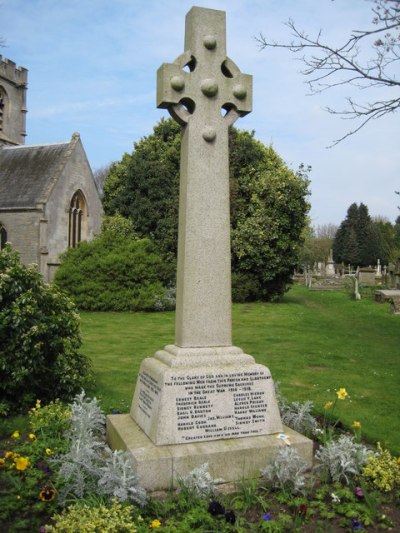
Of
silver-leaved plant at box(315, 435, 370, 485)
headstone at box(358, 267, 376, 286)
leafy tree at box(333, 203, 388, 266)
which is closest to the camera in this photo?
silver-leaved plant at box(315, 435, 370, 485)

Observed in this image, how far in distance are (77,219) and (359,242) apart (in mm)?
46152

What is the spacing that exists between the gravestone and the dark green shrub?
63.0 inches

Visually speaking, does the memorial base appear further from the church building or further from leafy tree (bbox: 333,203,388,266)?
leafy tree (bbox: 333,203,388,266)

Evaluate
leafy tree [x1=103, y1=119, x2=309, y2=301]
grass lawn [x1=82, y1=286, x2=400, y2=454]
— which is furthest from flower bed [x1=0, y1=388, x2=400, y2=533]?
leafy tree [x1=103, y1=119, x2=309, y2=301]

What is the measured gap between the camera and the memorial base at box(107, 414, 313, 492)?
13.0 feet

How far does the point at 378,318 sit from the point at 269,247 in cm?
634

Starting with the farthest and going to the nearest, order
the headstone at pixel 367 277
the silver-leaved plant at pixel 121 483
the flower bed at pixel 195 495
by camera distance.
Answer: the headstone at pixel 367 277, the silver-leaved plant at pixel 121 483, the flower bed at pixel 195 495

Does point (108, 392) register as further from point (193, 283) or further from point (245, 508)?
point (245, 508)

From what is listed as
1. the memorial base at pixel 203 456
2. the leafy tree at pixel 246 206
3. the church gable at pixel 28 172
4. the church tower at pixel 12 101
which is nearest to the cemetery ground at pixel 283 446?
the memorial base at pixel 203 456

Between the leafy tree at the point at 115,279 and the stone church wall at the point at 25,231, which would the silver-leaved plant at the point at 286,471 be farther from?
the stone church wall at the point at 25,231

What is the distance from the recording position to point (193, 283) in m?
4.66

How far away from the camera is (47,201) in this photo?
89.9 feet

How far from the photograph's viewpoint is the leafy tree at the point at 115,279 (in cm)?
1978

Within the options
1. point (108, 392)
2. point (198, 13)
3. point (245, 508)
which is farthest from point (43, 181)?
point (245, 508)
